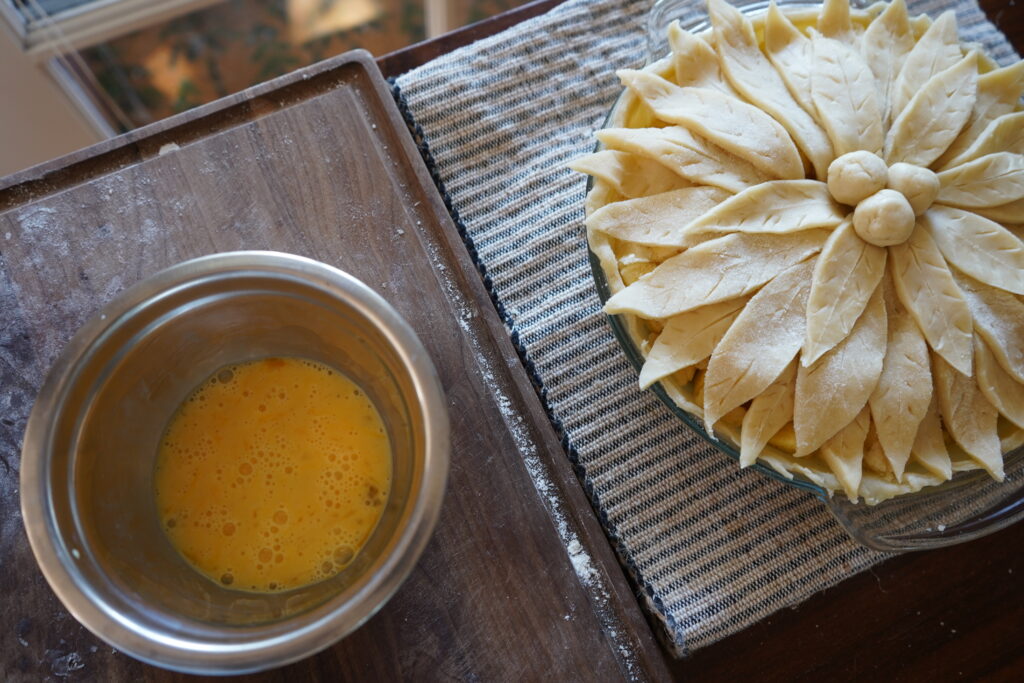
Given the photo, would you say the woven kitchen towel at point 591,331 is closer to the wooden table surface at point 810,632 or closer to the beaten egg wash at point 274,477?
the wooden table surface at point 810,632

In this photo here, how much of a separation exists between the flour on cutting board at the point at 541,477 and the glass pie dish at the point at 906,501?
138 millimetres

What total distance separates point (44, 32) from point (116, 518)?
3.38ft

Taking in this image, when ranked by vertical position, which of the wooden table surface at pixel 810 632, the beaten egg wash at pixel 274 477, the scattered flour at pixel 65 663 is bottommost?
the wooden table surface at pixel 810 632

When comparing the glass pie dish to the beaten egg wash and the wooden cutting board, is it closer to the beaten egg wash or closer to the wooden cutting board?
the wooden cutting board

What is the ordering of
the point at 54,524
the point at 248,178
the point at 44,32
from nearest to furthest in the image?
1. the point at 54,524
2. the point at 248,178
3. the point at 44,32

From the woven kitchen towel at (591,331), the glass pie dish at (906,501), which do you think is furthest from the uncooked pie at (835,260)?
the woven kitchen towel at (591,331)

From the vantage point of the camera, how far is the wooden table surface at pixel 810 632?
73 centimetres

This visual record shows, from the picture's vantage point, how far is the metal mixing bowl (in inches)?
23.5

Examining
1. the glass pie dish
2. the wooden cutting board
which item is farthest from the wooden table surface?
the glass pie dish

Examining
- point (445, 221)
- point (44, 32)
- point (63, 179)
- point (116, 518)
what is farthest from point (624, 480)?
point (44, 32)

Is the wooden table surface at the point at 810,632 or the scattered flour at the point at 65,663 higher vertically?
the scattered flour at the point at 65,663

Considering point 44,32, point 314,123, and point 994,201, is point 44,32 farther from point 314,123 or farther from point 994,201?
point 994,201

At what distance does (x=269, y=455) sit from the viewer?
0.71m

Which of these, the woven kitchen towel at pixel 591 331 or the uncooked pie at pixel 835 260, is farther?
the woven kitchen towel at pixel 591 331
